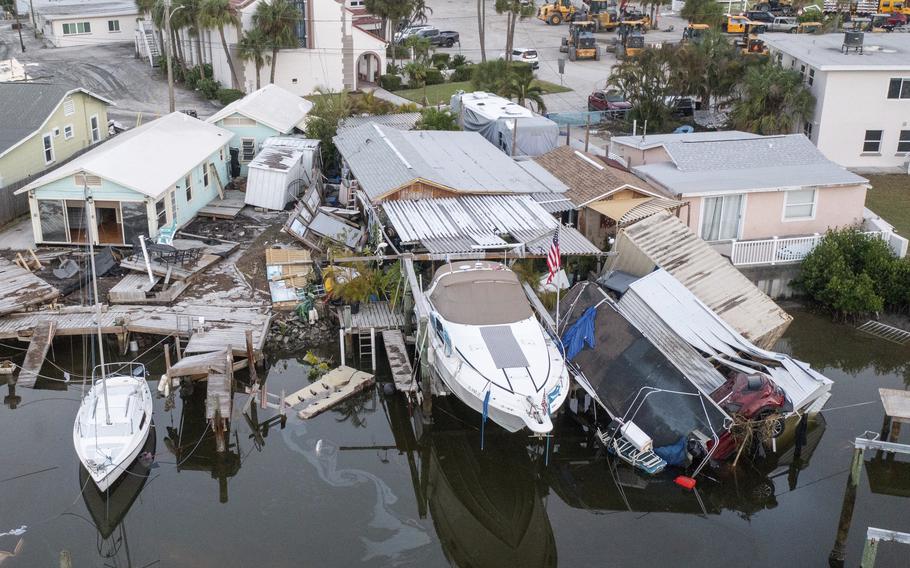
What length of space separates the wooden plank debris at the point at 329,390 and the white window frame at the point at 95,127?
2106 centimetres

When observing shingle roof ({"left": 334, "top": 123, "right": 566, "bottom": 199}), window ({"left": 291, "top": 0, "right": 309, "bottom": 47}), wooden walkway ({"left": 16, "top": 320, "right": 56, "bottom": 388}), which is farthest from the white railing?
window ({"left": 291, "top": 0, "right": 309, "bottom": 47})

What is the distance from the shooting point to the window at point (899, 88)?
3919 cm

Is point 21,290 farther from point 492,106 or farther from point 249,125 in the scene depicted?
point 492,106

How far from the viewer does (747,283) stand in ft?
88.1

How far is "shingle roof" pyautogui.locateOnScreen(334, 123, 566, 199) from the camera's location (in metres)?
30.5

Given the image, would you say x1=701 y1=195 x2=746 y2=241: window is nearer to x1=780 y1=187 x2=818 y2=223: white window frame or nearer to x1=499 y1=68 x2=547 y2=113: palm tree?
x1=780 y1=187 x2=818 y2=223: white window frame

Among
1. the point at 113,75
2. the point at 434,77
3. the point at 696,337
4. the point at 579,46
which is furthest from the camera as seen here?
the point at 579,46

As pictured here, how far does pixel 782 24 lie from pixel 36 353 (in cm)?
6576

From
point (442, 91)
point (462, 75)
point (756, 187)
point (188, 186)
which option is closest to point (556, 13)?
point (462, 75)

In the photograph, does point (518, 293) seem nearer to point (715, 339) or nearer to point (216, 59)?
point (715, 339)

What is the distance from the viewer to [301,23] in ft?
180

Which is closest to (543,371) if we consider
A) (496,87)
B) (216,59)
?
(496,87)

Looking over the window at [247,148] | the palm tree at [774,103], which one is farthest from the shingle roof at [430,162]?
the palm tree at [774,103]

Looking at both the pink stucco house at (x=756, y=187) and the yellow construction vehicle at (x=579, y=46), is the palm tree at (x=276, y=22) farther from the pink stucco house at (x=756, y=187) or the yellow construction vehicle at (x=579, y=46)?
the pink stucco house at (x=756, y=187)
